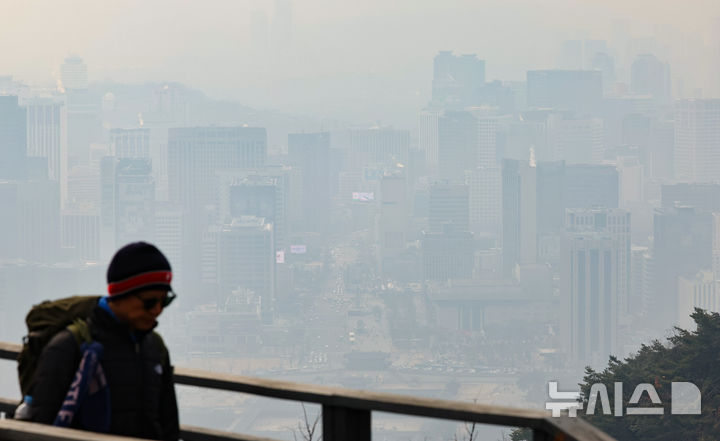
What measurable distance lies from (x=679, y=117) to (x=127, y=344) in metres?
186

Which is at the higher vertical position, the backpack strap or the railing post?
→ the backpack strap

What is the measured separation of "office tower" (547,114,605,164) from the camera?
576 feet

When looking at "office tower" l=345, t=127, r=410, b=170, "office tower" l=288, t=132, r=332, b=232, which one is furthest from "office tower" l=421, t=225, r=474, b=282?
"office tower" l=345, t=127, r=410, b=170

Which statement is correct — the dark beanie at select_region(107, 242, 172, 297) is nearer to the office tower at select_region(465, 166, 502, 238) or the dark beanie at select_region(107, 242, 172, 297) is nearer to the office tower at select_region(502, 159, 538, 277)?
the office tower at select_region(502, 159, 538, 277)

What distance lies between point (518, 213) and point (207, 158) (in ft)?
179

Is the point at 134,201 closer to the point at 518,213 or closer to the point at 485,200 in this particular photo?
the point at 485,200

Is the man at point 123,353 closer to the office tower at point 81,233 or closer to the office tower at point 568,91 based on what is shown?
the office tower at point 81,233

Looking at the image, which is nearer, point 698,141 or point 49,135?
point 698,141

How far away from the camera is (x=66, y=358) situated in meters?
1.88

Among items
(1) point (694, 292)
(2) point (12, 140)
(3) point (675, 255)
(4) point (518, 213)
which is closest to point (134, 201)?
(2) point (12, 140)

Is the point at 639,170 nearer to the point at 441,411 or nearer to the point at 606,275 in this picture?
the point at 606,275

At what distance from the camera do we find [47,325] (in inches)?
75.0

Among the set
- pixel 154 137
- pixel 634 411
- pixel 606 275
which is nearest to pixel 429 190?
pixel 606 275

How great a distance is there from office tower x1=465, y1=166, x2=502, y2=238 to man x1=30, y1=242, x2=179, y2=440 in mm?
160935
